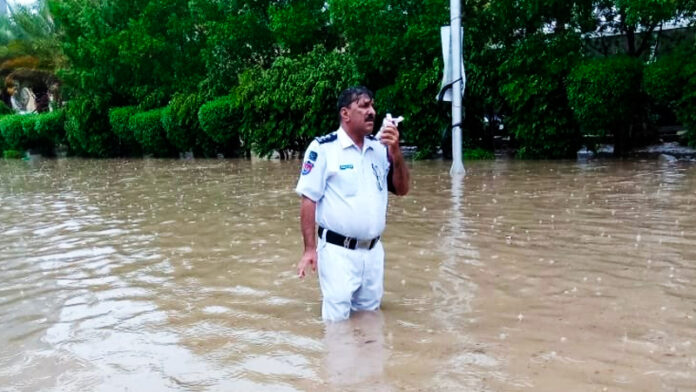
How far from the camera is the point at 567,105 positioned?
16594 millimetres

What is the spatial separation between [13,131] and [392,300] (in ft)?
114

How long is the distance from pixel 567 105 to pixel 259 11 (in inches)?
445

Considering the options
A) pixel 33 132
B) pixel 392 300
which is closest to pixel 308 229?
pixel 392 300

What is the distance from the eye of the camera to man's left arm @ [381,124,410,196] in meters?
4.66

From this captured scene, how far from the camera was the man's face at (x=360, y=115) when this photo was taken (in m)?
4.70

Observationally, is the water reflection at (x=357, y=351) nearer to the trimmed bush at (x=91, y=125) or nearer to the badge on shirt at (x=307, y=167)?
the badge on shirt at (x=307, y=167)

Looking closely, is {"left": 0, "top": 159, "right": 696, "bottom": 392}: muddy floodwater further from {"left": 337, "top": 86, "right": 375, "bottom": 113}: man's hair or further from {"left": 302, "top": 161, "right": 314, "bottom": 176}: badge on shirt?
{"left": 337, "top": 86, "right": 375, "bottom": 113}: man's hair

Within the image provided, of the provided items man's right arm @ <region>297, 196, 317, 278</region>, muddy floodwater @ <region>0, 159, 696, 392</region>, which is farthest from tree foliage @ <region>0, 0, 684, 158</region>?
man's right arm @ <region>297, 196, 317, 278</region>

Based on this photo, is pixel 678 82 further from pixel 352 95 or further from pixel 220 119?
pixel 220 119

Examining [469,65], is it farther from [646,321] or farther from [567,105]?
[646,321]

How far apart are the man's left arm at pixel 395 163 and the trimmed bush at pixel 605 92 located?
37.7 ft

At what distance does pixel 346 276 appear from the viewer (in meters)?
4.77

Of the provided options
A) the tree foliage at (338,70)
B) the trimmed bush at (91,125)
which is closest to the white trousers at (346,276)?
the tree foliage at (338,70)

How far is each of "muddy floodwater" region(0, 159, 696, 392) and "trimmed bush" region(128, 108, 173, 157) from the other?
1629 centimetres
